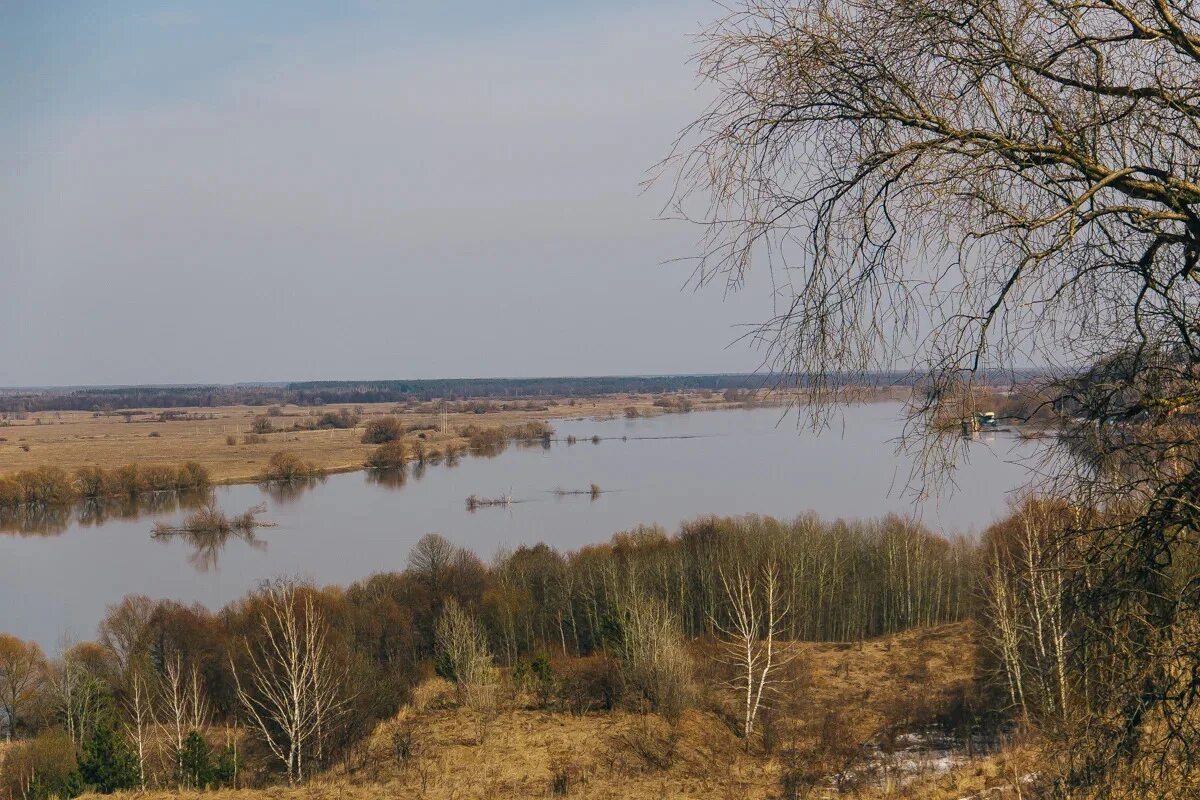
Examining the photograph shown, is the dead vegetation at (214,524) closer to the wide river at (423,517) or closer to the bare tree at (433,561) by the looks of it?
the wide river at (423,517)

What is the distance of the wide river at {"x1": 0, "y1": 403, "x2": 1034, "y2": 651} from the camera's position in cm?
2875

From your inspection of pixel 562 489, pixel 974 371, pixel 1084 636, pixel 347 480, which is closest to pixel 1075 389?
pixel 974 371

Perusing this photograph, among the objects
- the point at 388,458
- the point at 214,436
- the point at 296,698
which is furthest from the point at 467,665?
the point at 214,436

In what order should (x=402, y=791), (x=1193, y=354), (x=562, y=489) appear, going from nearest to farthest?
(x=1193, y=354) → (x=402, y=791) → (x=562, y=489)

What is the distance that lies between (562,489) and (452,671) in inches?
1027

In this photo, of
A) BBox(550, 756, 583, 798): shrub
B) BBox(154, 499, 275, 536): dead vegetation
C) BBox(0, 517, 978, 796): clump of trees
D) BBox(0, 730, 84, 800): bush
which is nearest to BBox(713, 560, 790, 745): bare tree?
BBox(0, 517, 978, 796): clump of trees

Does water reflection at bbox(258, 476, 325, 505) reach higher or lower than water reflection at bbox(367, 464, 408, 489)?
lower

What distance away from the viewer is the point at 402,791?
847 cm

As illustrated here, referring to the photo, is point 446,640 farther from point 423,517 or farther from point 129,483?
point 129,483

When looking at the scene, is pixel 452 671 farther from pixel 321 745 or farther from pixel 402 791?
pixel 402 791

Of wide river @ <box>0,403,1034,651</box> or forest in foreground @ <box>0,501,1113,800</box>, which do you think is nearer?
forest in foreground @ <box>0,501,1113,800</box>

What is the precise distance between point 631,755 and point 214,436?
76.7 meters

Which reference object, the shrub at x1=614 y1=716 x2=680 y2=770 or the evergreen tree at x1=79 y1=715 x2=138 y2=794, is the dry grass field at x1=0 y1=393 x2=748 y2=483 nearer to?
the evergreen tree at x1=79 y1=715 x2=138 y2=794

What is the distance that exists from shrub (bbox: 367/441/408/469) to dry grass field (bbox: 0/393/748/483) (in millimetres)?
1164
